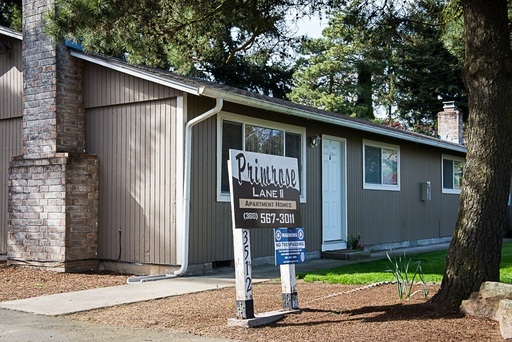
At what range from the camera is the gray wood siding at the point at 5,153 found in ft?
42.0

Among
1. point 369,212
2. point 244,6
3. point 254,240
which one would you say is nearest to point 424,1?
point 244,6

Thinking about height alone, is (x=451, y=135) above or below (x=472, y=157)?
above

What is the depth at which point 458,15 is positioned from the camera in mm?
9992

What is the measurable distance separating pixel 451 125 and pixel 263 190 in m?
17.5

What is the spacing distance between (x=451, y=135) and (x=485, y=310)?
1742cm

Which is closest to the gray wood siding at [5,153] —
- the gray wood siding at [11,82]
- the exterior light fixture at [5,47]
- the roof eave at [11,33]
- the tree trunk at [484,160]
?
the gray wood siding at [11,82]

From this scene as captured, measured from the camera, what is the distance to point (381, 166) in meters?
16.1

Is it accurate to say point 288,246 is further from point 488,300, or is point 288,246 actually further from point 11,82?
point 11,82

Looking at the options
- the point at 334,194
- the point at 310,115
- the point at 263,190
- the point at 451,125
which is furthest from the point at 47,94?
the point at 451,125

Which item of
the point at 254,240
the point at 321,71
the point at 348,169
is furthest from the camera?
the point at 321,71

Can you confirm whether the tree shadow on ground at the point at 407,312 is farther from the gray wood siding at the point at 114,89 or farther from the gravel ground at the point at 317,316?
the gray wood siding at the point at 114,89

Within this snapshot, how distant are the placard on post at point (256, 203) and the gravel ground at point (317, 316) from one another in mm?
401

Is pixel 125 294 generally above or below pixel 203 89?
below

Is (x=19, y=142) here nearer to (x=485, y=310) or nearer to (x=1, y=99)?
(x=1, y=99)
